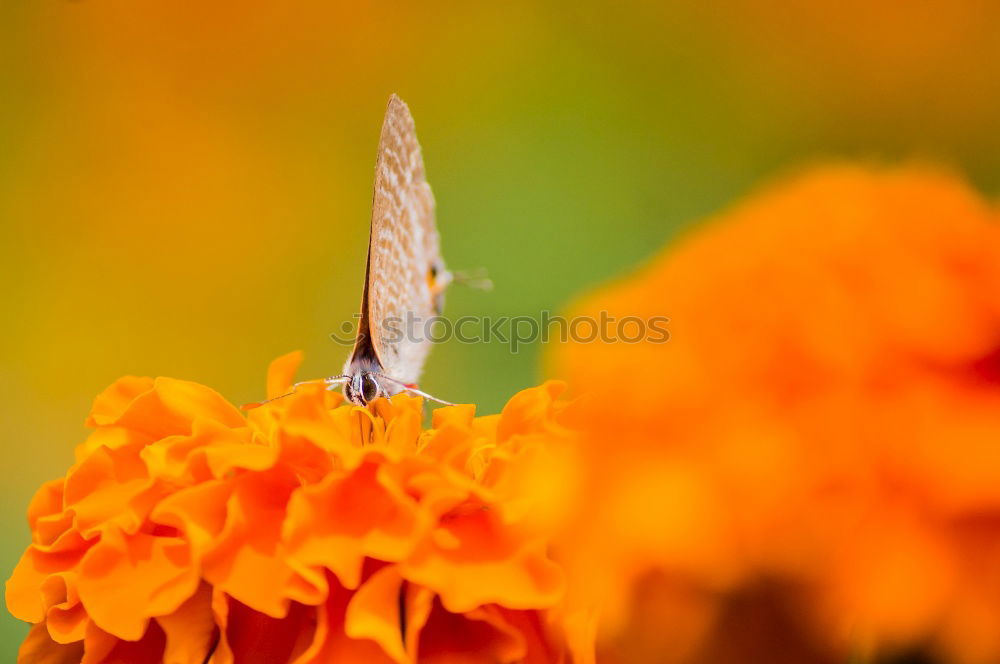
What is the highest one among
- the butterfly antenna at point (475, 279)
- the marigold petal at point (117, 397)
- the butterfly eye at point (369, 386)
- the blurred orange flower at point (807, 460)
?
the blurred orange flower at point (807, 460)

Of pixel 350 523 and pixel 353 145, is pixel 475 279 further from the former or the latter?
pixel 350 523

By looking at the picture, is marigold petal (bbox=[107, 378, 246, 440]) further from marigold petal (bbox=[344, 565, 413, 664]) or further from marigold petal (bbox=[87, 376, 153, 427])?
marigold petal (bbox=[344, 565, 413, 664])

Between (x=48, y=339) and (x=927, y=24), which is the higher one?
(x=927, y=24)

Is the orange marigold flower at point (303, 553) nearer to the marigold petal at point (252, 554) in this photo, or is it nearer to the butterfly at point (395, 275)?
the marigold petal at point (252, 554)

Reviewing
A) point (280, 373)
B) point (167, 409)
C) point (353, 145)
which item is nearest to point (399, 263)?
point (280, 373)

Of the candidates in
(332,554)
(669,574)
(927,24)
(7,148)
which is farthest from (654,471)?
(7,148)

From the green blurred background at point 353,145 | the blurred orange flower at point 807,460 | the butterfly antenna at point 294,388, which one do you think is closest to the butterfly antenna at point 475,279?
the green blurred background at point 353,145

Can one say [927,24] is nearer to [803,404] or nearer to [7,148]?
[803,404]
